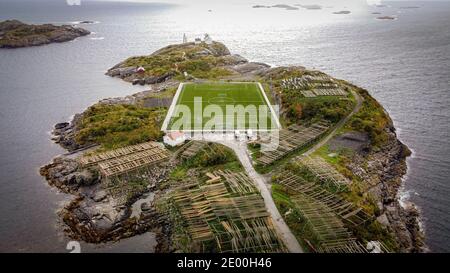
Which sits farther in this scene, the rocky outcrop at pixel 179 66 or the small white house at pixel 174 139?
the rocky outcrop at pixel 179 66

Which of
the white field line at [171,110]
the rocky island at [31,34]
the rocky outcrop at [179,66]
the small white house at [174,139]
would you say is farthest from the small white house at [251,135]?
the rocky island at [31,34]

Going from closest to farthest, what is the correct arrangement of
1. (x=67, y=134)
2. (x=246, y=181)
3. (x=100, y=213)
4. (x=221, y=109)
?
(x=100, y=213) < (x=246, y=181) < (x=67, y=134) < (x=221, y=109)

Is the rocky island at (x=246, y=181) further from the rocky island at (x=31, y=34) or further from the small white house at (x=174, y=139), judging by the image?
the rocky island at (x=31, y=34)

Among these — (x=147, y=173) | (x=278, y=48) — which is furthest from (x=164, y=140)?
(x=278, y=48)

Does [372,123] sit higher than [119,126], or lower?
higher

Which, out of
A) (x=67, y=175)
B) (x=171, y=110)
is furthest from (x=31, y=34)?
(x=67, y=175)

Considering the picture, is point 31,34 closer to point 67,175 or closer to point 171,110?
point 171,110

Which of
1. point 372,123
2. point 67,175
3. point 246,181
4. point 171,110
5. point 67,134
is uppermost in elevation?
point 372,123

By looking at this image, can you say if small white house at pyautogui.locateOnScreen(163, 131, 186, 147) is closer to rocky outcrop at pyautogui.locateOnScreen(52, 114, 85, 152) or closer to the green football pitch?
the green football pitch
